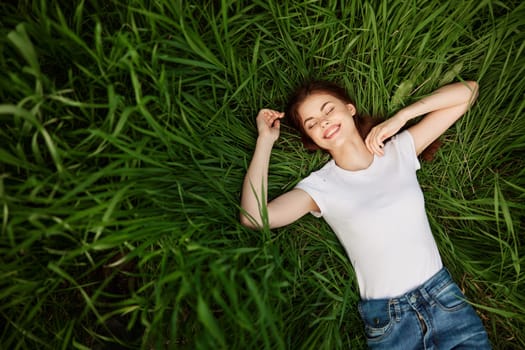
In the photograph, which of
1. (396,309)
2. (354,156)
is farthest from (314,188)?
(396,309)

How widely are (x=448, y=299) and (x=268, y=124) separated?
47.9 inches

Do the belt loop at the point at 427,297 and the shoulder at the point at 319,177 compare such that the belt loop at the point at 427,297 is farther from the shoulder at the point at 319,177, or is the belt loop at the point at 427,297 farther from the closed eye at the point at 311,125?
the closed eye at the point at 311,125

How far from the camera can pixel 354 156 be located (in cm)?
171

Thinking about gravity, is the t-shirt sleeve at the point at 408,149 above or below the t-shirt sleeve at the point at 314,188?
above

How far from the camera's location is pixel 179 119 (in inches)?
61.9

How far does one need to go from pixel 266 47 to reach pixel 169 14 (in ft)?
1.79

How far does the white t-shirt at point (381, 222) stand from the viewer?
1.58m

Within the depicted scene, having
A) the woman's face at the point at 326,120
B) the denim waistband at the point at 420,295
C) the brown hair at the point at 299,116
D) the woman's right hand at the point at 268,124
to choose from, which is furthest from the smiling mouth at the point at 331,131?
the denim waistband at the point at 420,295

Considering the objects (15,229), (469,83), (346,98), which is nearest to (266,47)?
(346,98)

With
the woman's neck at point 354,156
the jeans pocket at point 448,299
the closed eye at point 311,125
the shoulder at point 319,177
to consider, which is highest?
the closed eye at point 311,125

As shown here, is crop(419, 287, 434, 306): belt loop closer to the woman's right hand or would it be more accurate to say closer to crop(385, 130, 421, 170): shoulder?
crop(385, 130, 421, 170): shoulder

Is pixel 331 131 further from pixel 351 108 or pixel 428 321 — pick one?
pixel 428 321

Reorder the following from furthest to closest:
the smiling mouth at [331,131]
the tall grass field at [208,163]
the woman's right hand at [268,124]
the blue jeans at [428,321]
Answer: the woman's right hand at [268,124] < the smiling mouth at [331,131] < the blue jeans at [428,321] < the tall grass field at [208,163]

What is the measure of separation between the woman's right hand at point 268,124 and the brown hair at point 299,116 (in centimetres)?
8
